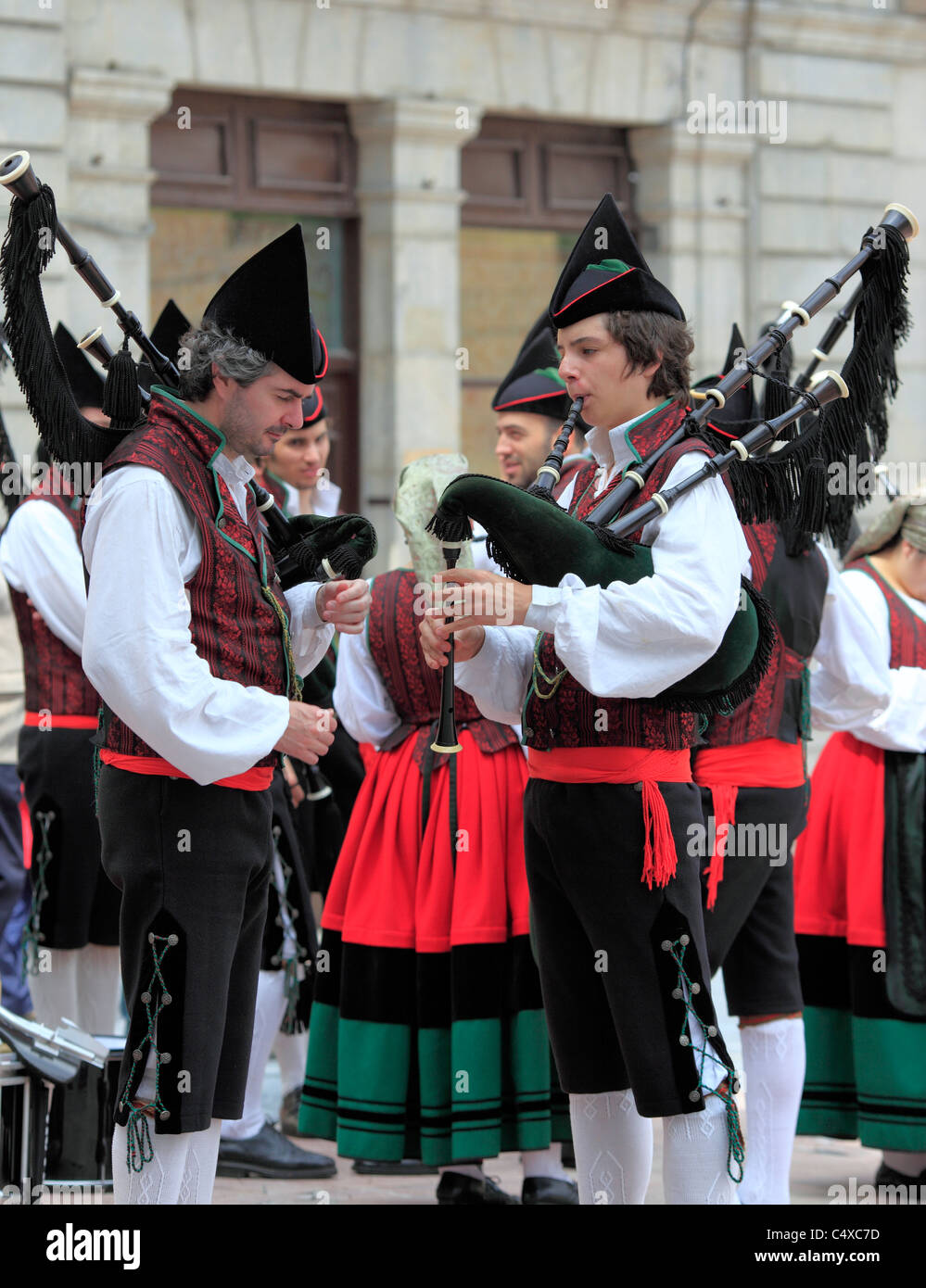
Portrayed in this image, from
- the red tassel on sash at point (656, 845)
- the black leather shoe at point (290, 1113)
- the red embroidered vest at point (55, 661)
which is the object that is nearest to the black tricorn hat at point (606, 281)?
the red tassel on sash at point (656, 845)

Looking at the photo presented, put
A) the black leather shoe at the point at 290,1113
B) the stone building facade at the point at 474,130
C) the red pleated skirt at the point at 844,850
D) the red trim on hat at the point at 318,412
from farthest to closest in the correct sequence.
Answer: the stone building facade at the point at 474,130 → the black leather shoe at the point at 290,1113 → the red trim on hat at the point at 318,412 → the red pleated skirt at the point at 844,850

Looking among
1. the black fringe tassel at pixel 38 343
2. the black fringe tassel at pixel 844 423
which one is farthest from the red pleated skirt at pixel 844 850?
the black fringe tassel at pixel 38 343

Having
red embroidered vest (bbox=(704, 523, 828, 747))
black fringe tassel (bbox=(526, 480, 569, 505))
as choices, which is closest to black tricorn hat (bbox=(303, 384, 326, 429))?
red embroidered vest (bbox=(704, 523, 828, 747))

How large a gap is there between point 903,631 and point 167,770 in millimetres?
2469

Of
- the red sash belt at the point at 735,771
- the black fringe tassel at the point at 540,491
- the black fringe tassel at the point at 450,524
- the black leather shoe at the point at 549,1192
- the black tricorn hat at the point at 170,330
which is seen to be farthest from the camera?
the black leather shoe at the point at 549,1192

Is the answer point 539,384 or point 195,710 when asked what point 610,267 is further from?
point 539,384

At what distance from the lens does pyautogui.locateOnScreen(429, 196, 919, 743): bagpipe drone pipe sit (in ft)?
11.0

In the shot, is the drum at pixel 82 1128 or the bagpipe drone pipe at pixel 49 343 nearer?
the bagpipe drone pipe at pixel 49 343

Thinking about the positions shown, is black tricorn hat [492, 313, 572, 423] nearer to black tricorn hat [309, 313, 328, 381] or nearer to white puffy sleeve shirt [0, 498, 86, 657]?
white puffy sleeve shirt [0, 498, 86, 657]

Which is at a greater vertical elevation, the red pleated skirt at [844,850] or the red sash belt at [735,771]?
the red sash belt at [735,771]

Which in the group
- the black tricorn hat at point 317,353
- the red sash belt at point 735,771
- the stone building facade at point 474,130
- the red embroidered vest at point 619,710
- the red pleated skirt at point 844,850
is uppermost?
the stone building facade at point 474,130

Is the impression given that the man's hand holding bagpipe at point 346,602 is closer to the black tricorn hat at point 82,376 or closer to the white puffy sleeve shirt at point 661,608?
the white puffy sleeve shirt at point 661,608

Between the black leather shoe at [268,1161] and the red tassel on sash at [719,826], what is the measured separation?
147cm

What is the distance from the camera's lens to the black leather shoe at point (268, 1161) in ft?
16.8
